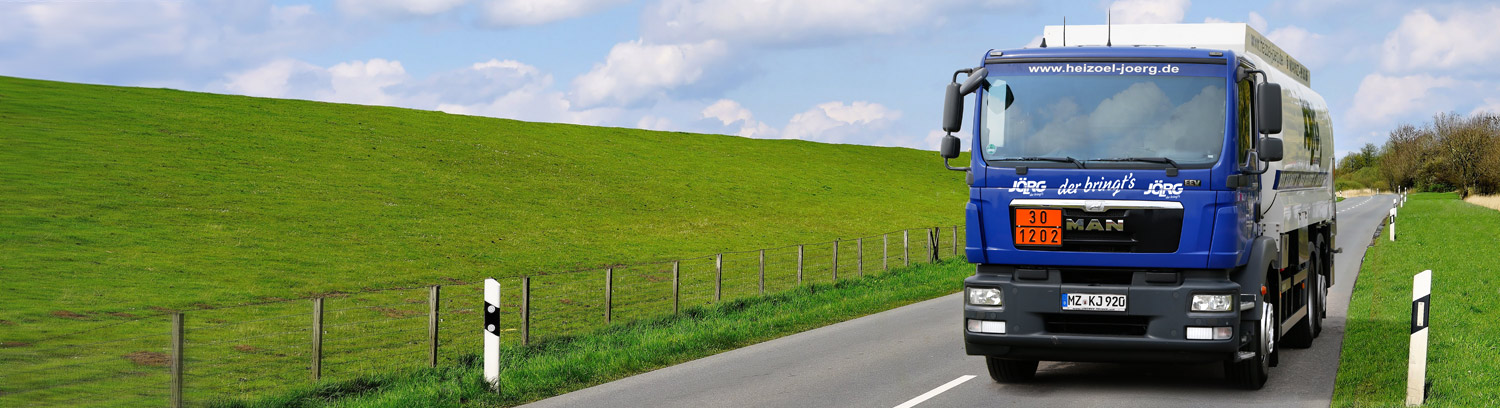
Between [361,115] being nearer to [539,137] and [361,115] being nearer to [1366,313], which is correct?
[539,137]

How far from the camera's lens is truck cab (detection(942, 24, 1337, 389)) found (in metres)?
9.29

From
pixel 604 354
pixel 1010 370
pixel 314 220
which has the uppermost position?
pixel 314 220

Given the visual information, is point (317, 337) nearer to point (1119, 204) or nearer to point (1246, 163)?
point (1119, 204)

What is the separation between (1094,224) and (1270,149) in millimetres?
1446

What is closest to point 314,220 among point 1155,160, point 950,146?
point 950,146

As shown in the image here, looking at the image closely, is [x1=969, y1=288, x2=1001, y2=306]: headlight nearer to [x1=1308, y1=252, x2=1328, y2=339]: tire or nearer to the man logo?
the man logo

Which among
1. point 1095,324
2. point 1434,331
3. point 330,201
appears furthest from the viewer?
point 330,201

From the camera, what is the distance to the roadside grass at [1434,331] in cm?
959

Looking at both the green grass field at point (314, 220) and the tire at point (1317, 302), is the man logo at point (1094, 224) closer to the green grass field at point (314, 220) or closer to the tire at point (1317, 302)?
the tire at point (1317, 302)

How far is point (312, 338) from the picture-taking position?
15797mm

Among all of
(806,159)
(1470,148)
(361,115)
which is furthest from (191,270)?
(1470,148)

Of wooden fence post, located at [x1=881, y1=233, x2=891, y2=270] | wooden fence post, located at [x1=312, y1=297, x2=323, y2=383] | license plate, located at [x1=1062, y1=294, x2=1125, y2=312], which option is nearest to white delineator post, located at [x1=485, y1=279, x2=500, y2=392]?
wooden fence post, located at [x1=312, y1=297, x2=323, y2=383]

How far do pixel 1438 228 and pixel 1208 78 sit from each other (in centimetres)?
3777

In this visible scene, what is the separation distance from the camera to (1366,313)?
16.0 meters
